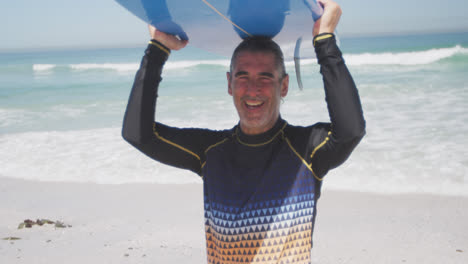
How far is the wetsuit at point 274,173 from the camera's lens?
1479mm

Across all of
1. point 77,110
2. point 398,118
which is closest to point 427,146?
point 398,118

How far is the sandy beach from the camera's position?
12.5ft

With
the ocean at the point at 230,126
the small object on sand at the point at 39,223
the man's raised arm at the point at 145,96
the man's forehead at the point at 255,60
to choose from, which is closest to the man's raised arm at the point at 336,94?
the man's forehead at the point at 255,60

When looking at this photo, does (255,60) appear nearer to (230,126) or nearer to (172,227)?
(172,227)

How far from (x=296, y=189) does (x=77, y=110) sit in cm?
1225

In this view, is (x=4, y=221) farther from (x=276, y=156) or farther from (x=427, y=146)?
(x=427, y=146)

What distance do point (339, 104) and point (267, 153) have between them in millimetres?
331

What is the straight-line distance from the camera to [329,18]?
4.91 ft

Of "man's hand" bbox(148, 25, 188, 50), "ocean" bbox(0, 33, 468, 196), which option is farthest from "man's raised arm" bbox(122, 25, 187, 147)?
"ocean" bbox(0, 33, 468, 196)

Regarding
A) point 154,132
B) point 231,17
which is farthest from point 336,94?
point 154,132

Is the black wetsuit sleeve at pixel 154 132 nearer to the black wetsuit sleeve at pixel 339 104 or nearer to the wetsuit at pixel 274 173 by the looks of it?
the wetsuit at pixel 274 173

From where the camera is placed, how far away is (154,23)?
1.75 m

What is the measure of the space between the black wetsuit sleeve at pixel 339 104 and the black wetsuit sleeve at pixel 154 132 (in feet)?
1.72

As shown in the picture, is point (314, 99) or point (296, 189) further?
point (314, 99)
